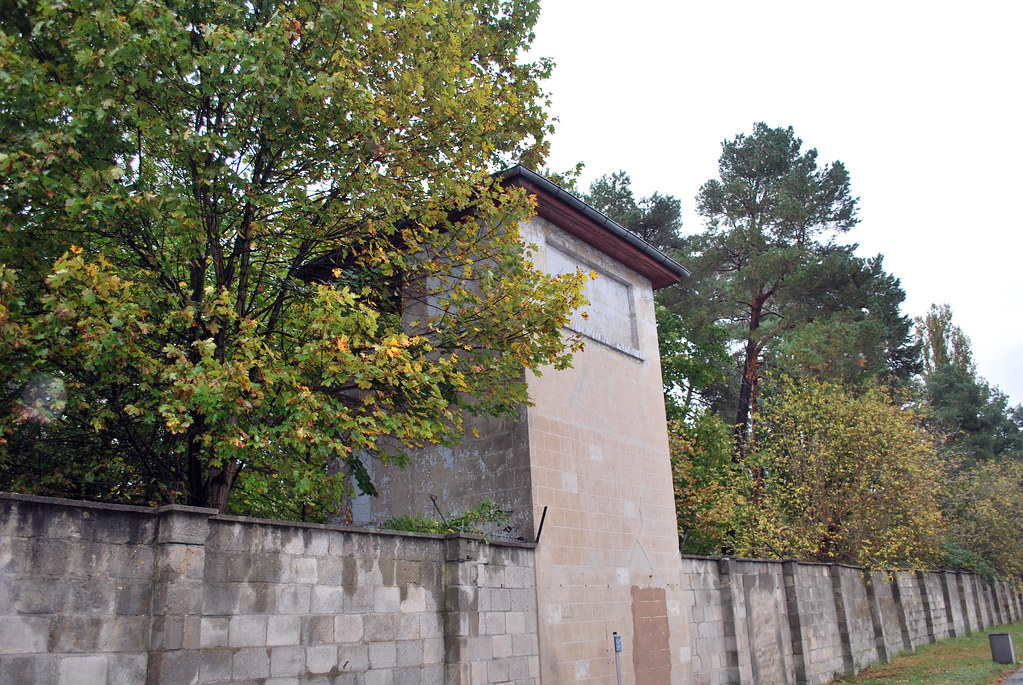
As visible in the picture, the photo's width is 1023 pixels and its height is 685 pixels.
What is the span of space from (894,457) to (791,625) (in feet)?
22.4

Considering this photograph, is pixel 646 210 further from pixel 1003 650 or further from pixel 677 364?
pixel 1003 650

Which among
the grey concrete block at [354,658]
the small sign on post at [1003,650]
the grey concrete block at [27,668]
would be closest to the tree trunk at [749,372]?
the small sign on post at [1003,650]

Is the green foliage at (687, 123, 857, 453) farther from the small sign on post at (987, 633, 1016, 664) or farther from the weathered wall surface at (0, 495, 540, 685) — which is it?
the weathered wall surface at (0, 495, 540, 685)

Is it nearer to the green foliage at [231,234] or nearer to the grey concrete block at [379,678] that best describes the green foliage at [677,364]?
the green foliage at [231,234]

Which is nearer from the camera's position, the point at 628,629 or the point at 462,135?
the point at 462,135

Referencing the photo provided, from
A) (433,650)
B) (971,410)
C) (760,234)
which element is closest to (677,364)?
(760,234)

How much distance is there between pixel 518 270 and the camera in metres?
9.03

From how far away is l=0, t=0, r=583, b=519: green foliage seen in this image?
677 centimetres

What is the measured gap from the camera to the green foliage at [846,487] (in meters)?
20.5

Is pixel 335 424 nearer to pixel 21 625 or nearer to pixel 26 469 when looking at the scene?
pixel 21 625

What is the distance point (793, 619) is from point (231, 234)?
1318 centimetres

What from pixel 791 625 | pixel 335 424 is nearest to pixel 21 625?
pixel 335 424

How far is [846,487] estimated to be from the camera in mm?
21188

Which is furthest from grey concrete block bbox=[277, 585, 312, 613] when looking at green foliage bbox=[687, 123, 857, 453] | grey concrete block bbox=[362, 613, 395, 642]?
green foliage bbox=[687, 123, 857, 453]
